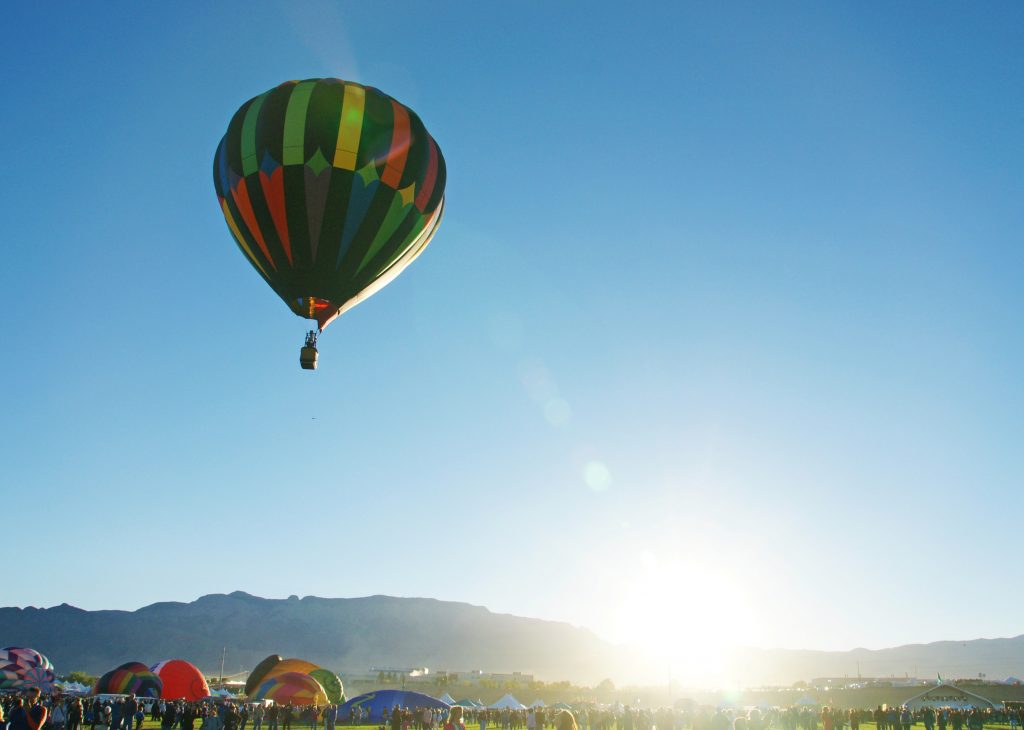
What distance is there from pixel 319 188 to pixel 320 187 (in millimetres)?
40

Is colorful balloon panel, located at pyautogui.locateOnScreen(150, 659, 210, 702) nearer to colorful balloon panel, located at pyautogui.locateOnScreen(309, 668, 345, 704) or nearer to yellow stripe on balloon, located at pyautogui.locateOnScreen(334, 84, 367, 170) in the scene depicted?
colorful balloon panel, located at pyautogui.locateOnScreen(309, 668, 345, 704)

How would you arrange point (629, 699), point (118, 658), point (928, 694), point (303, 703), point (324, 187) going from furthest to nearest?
point (118, 658) → point (629, 699) → point (928, 694) → point (303, 703) → point (324, 187)

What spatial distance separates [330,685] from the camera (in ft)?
125

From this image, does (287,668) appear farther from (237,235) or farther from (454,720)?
(454,720)

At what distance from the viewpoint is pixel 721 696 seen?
75562mm

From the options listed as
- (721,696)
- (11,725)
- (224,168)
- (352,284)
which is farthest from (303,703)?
(721,696)

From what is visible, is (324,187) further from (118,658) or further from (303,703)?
(118,658)

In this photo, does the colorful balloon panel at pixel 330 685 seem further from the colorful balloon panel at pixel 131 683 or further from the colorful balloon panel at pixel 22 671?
the colorful balloon panel at pixel 22 671

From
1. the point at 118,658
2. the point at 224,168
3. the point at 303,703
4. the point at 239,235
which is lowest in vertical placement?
the point at 118,658

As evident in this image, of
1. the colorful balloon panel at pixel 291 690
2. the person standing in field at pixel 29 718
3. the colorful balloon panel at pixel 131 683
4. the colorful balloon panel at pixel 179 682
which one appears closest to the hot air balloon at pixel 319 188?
the person standing in field at pixel 29 718

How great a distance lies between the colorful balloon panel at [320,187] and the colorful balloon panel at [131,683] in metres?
23.8

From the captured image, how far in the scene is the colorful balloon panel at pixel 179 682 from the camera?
1521 inches

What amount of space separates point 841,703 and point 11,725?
2576 inches

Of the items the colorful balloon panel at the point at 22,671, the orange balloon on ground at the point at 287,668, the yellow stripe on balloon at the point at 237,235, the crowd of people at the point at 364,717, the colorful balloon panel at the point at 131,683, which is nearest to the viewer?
the crowd of people at the point at 364,717
